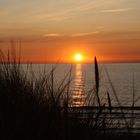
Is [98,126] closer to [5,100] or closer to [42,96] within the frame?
[42,96]

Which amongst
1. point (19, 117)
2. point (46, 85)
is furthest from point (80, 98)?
point (19, 117)

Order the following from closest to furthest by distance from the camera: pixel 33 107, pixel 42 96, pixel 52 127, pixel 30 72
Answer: pixel 52 127, pixel 33 107, pixel 42 96, pixel 30 72

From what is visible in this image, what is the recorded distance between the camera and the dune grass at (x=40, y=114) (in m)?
3.82

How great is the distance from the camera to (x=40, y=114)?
4113 mm

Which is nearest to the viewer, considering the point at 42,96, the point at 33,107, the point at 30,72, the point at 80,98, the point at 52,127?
the point at 52,127

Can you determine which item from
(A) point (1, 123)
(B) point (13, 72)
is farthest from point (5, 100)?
(B) point (13, 72)

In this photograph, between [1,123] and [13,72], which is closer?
[1,123]

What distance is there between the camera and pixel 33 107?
423 cm

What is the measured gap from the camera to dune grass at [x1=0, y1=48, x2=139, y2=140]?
382 cm

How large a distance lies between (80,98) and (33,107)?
1022mm

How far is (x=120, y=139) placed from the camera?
14.3 ft

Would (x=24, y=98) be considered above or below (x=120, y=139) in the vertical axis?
above

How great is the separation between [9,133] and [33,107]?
1.56ft

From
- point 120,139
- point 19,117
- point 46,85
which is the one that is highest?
point 46,85
